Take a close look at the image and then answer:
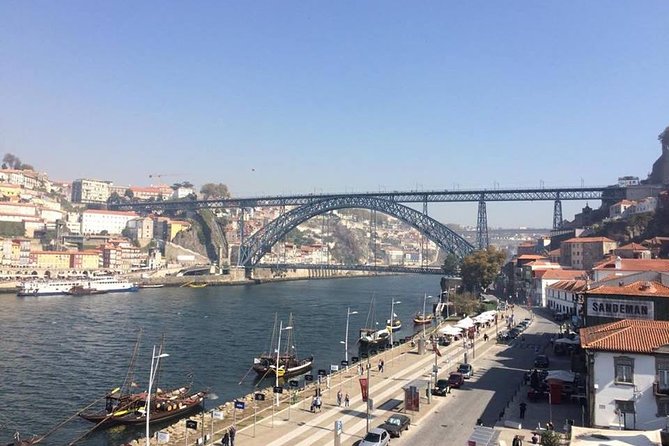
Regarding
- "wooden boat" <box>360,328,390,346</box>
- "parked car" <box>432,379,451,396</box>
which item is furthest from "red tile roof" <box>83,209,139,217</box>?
"parked car" <box>432,379,451,396</box>

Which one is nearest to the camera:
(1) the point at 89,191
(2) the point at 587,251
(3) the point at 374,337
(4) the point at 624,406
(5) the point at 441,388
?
(4) the point at 624,406

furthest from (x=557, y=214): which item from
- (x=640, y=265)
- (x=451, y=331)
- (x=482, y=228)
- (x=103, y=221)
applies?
(x=103, y=221)

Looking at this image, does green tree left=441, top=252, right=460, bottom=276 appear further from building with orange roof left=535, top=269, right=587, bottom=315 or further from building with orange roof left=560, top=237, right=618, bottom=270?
building with orange roof left=535, top=269, right=587, bottom=315

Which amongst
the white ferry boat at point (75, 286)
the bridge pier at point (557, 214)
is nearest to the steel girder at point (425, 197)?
the bridge pier at point (557, 214)

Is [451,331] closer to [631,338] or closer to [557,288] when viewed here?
[631,338]

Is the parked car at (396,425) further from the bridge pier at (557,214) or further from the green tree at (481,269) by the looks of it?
the bridge pier at (557,214)

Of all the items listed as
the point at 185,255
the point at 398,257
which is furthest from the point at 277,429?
the point at 398,257
